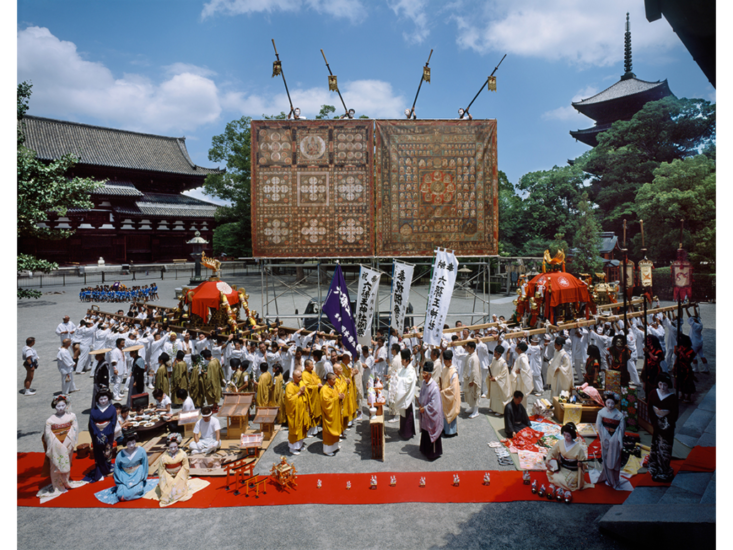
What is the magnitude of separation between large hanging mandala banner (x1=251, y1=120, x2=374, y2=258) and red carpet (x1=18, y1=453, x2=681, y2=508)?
27.6ft

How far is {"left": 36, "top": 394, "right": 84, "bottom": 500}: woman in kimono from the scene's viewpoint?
19.7 ft

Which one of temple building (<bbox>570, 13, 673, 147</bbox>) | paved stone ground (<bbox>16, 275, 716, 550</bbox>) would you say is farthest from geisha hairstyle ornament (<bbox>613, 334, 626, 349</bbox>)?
temple building (<bbox>570, 13, 673, 147</bbox>)

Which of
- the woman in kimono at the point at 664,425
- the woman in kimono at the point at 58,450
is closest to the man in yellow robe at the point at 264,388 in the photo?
the woman in kimono at the point at 58,450

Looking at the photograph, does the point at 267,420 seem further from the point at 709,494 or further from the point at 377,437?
the point at 709,494

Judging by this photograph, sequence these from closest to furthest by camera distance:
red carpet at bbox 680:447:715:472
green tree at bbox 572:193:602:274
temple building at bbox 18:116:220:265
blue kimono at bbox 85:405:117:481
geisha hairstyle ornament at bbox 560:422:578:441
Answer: red carpet at bbox 680:447:715:472
geisha hairstyle ornament at bbox 560:422:578:441
blue kimono at bbox 85:405:117:481
green tree at bbox 572:193:602:274
temple building at bbox 18:116:220:265

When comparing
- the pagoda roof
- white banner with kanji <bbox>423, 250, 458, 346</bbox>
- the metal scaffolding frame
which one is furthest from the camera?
the pagoda roof

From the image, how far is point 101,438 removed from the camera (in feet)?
21.1

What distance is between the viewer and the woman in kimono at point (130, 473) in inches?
234

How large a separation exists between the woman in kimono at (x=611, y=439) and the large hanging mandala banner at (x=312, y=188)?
902 cm

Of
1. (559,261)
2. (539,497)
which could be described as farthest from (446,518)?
(559,261)

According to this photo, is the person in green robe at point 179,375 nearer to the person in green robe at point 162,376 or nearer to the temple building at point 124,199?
the person in green robe at point 162,376

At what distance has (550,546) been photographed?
494cm

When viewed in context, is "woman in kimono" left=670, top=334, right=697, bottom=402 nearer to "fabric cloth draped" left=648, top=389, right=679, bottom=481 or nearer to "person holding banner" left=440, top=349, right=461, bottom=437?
"fabric cloth draped" left=648, top=389, right=679, bottom=481

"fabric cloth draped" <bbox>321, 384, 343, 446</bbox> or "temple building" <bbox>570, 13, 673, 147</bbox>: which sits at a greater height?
"temple building" <bbox>570, 13, 673, 147</bbox>
